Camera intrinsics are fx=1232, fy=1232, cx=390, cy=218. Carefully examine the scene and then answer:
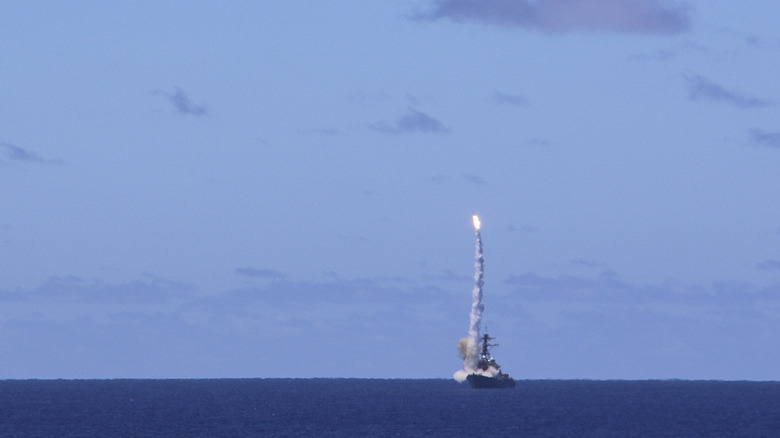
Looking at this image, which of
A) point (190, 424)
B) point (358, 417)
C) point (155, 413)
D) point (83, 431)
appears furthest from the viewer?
point (155, 413)

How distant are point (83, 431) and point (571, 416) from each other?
239 ft

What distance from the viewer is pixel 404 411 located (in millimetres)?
196500

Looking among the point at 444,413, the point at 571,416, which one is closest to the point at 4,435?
the point at 444,413

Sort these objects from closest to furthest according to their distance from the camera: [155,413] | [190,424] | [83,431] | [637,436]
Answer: [637,436] → [83,431] → [190,424] → [155,413]

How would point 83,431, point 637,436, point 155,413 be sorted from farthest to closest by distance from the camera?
point 155,413, point 83,431, point 637,436

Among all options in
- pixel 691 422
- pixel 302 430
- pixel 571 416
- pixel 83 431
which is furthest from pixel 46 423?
pixel 691 422

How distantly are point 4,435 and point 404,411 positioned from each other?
72961 millimetres

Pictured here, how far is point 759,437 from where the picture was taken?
Result: 140 meters

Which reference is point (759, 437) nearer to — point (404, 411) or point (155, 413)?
point (404, 411)

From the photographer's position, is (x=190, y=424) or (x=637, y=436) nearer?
(x=637, y=436)

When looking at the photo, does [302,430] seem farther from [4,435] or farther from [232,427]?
[4,435]

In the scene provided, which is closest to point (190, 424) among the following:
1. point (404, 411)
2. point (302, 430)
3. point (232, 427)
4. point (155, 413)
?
point (232, 427)

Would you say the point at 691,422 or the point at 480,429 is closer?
the point at 480,429

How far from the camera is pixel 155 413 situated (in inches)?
7520
